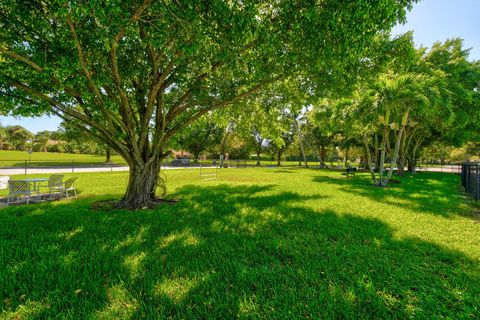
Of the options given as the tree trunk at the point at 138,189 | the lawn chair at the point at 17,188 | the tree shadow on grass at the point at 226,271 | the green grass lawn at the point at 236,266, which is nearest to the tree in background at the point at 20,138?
the lawn chair at the point at 17,188

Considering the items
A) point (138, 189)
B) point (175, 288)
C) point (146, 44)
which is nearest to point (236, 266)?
point (175, 288)

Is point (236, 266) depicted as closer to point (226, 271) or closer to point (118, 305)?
point (226, 271)

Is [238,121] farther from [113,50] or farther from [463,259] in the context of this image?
[463,259]

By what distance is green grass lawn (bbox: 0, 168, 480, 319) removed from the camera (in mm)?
2586

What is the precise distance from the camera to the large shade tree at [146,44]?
4.79 m

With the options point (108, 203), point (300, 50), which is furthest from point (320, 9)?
point (108, 203)

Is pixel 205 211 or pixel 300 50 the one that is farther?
pixel 205 211

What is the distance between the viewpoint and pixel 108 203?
324 inches

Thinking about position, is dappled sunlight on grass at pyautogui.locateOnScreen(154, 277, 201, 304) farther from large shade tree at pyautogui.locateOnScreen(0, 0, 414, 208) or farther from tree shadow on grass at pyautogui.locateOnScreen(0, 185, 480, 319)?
large shade tree at pyautogui.locateOnScreen(0, 0, 414, 208)

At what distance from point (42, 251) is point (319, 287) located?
15.8 ft

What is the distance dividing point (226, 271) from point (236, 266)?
0.62ft

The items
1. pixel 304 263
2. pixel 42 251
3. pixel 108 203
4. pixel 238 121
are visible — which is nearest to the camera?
pixel 304 263

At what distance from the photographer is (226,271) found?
134 inches

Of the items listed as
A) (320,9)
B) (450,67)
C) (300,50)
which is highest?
(450,67)
